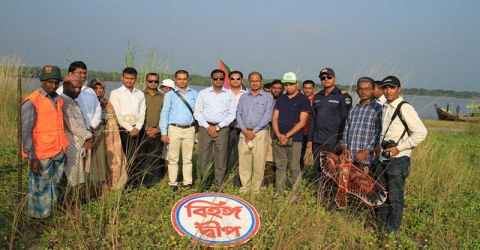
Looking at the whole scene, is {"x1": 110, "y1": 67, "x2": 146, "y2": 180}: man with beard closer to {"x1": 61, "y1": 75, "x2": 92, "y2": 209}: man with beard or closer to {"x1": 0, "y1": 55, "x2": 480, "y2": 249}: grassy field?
{"x1": 0, "y1": 55, "x2": 480, "y2": 249}: grassy field

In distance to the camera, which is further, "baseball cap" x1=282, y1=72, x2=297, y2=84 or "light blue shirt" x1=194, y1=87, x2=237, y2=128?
"light blue shirt" x1=194, y1=87, x2=237, y2=128

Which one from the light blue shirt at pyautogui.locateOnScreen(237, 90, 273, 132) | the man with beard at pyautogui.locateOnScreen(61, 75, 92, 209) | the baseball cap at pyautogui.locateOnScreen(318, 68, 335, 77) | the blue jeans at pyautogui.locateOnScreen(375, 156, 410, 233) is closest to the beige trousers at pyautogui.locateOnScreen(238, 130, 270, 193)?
the light blue shirt at pyautogui.locateOnScreen(237, 90, 273, 132)

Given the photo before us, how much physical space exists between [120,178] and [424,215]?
3653 mm

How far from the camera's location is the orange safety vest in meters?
3.55

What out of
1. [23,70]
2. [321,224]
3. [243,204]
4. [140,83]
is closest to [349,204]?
[321,224]

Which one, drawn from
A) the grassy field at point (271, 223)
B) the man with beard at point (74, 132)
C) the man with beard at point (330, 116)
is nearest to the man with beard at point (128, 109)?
the grassy field at point (271, 223)

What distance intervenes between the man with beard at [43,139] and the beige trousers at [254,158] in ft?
7.61

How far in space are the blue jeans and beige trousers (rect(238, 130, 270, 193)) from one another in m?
1.63

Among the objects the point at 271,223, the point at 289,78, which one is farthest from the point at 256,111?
the point at 271,223

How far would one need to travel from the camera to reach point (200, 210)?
3213mm

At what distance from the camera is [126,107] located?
195 inches

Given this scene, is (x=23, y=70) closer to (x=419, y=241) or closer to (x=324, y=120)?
(x=324, y=120)

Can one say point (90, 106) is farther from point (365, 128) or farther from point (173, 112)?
point (365, 128)

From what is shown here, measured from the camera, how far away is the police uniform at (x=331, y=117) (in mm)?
4906
